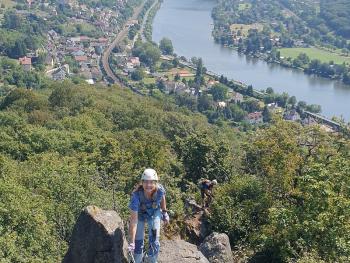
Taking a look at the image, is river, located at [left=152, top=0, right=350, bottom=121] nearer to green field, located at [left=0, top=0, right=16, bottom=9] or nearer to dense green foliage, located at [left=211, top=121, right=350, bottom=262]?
green field, located at [left=0, top=0, right=16, bottom=9]

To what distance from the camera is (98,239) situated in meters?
8.53

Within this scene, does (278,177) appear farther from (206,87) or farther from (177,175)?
(206,87)

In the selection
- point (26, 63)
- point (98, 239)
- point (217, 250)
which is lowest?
point (26, 63)

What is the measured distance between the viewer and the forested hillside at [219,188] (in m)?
12.2

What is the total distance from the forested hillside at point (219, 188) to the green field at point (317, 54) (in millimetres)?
95670

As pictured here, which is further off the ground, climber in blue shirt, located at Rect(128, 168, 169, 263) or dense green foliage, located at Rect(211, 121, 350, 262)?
climber in blue shirt, located at Rect(128, 168, 169, 263)

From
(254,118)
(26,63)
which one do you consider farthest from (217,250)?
(26,63)

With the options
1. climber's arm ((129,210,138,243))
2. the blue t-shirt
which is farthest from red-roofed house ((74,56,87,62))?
climber's arm ((129,210,138,243))

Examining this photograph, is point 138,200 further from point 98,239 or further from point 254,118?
point 254,118

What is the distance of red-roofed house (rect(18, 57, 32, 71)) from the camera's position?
88188 millimetres

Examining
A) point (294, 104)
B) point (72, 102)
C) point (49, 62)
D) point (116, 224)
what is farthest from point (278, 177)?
point (49, 62)

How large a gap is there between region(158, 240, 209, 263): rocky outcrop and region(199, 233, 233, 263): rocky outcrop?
201cm

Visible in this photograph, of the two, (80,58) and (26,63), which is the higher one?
(26,63)

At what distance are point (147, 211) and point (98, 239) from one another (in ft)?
3.75
